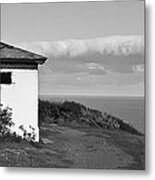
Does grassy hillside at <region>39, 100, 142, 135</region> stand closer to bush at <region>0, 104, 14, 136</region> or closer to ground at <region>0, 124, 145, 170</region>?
ground at <region>0, 124, 145, 170</region>

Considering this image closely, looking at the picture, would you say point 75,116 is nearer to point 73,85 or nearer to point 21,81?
point 73,85

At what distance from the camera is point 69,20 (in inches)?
106

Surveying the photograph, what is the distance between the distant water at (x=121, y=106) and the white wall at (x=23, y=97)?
14 centimetres

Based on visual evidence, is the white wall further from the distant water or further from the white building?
the distant water

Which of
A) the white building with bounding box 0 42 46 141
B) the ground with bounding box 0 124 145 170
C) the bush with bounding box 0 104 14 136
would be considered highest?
the white building with bounding box 0 42 46 141

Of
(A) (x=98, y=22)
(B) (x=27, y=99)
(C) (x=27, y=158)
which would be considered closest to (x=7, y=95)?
(B) (x=27, y=99)

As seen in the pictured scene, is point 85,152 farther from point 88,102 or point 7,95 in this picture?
point 7,95

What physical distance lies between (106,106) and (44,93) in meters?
0.26

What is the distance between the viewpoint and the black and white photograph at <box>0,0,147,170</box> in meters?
2.63

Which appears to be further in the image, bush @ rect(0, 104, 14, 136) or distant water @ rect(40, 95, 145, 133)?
bush @ rect(0, 104, 14, 136)

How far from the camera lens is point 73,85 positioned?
268cm

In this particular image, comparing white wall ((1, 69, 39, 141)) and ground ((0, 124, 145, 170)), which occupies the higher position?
white wall ((1, 69, 39, 141))

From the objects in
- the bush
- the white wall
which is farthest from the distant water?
the bush

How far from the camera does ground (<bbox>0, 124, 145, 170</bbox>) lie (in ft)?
8.67
